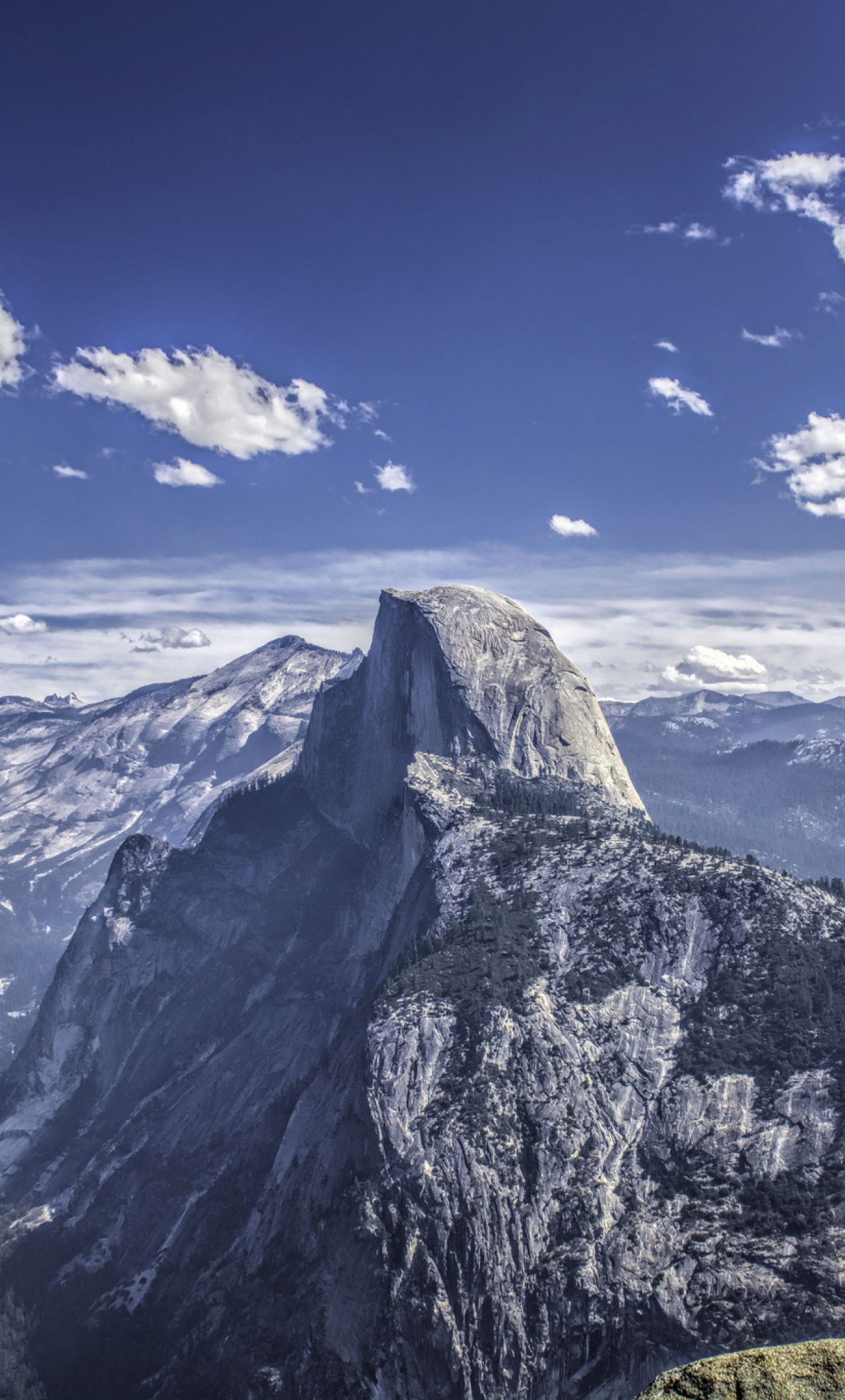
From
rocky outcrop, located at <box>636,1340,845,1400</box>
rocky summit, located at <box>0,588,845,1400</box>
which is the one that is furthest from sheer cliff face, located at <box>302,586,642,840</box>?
rocky outcrop, located at <box>636,1340,845,1400</box>

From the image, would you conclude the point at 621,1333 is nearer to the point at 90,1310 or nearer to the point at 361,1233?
the point at 361,1233

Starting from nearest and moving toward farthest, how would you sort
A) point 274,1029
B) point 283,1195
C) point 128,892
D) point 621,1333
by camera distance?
1. point 621,1333
2. point 283,1195
3. point 274,1029
4. point 128,892

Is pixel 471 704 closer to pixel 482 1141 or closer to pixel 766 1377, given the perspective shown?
pixel 482 1141

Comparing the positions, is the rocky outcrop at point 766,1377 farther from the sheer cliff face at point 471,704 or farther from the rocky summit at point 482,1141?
the sheer cliff face at point 471,704

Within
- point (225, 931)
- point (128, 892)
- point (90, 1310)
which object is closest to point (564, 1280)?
point (90, 1310)

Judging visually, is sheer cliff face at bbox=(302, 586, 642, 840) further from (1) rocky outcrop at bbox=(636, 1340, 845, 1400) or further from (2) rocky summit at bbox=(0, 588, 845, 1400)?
(1) rocky outcrop at bbox=(636, 1340, 845, 1400)
